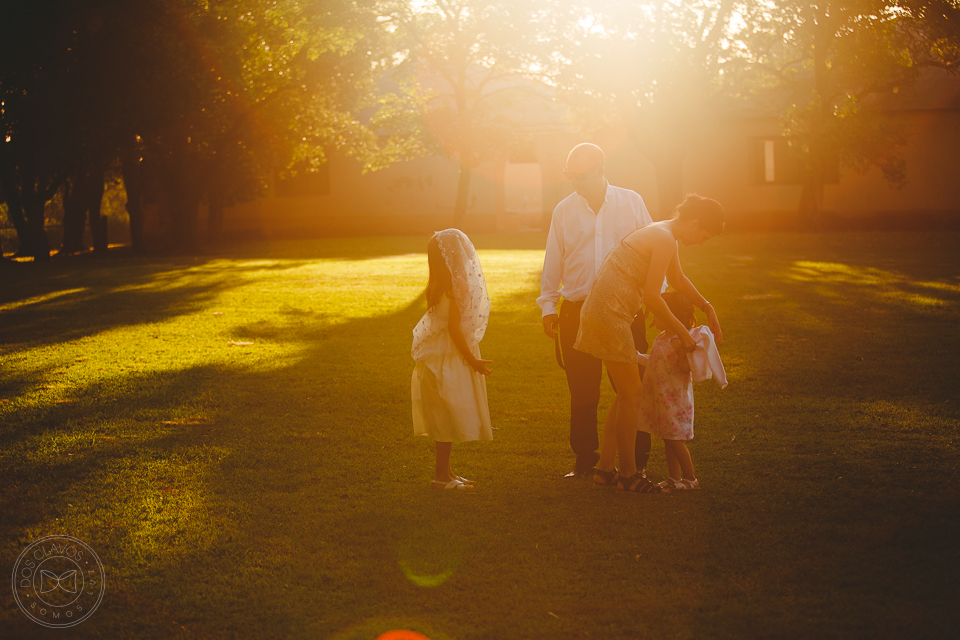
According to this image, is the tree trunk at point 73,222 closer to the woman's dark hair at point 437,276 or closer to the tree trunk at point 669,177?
the tree trunk at point 669,177

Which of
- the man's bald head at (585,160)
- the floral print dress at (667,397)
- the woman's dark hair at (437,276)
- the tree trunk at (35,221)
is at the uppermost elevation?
the tree trunk at (35,221)

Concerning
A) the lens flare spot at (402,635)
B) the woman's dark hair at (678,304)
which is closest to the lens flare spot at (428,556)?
the lens flare spot at (402,635)

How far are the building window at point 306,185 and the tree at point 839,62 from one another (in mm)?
19059

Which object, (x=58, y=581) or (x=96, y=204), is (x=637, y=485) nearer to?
(x=58, y=581)

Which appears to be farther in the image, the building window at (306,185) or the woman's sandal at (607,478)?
the building window at (306,185)

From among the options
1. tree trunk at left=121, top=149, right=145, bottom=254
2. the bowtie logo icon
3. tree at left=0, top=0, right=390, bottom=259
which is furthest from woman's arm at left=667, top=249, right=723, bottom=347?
tree trunk at left=121, top=149, right=145, bottom=254

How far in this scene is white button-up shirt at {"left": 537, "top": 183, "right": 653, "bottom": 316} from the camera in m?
4.56

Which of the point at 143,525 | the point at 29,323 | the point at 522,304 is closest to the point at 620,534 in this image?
the point at 143,525

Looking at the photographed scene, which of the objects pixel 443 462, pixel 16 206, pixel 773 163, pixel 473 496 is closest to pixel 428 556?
pixel 473 496

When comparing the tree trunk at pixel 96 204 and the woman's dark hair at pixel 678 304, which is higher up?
the tree trunk at pixel 96 204

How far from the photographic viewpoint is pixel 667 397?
4.41 meters

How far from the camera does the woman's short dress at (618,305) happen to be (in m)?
4.17

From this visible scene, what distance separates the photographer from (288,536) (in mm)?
3918

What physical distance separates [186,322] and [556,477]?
7827 millimetres
